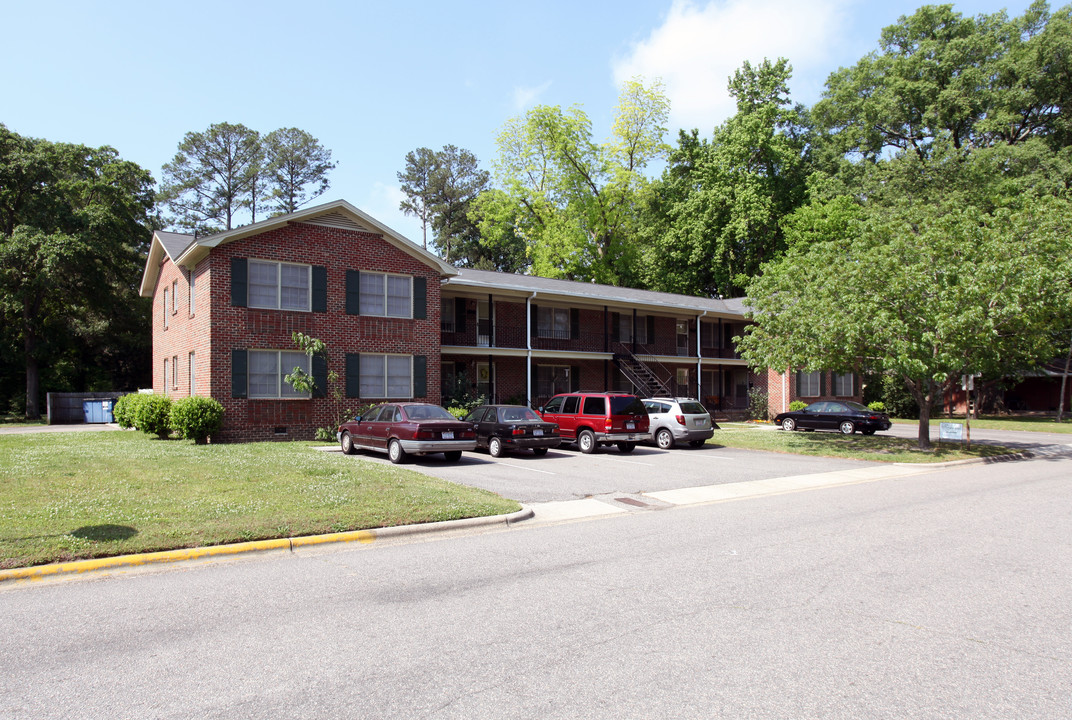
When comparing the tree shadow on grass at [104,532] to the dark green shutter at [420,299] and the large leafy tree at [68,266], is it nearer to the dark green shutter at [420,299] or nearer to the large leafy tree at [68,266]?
the dark green shutter at [420,299]

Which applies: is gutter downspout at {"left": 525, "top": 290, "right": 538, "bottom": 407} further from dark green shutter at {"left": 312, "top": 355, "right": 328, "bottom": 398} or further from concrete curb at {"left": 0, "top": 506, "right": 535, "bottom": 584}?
concrete curb at {"left": 0, "top": 506, "right": 535, "bottom": 584}

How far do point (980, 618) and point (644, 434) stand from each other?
1489 centimetres

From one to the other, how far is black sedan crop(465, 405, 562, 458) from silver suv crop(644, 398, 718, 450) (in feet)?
15.2

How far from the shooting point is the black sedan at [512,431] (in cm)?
1852

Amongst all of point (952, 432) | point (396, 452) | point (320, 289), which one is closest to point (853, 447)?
point (952, 432)

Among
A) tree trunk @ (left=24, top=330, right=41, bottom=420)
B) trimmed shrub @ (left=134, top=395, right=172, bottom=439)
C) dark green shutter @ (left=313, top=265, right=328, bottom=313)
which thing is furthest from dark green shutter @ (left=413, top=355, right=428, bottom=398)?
tree trunk @ (left=24, top=330, right=41, bottom=420)

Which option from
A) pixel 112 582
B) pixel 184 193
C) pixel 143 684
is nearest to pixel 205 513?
pixel 112 582

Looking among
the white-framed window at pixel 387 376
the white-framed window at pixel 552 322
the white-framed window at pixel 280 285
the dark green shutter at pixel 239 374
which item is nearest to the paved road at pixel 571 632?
the dark green shutter at pixel 239 374

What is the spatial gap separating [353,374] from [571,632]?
18.9 meters

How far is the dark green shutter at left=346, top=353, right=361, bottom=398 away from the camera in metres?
23.1

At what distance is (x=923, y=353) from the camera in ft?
65.9

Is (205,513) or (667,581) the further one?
(205,513)

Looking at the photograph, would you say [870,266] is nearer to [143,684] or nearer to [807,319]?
[807,319]

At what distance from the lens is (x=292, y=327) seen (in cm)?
2214
